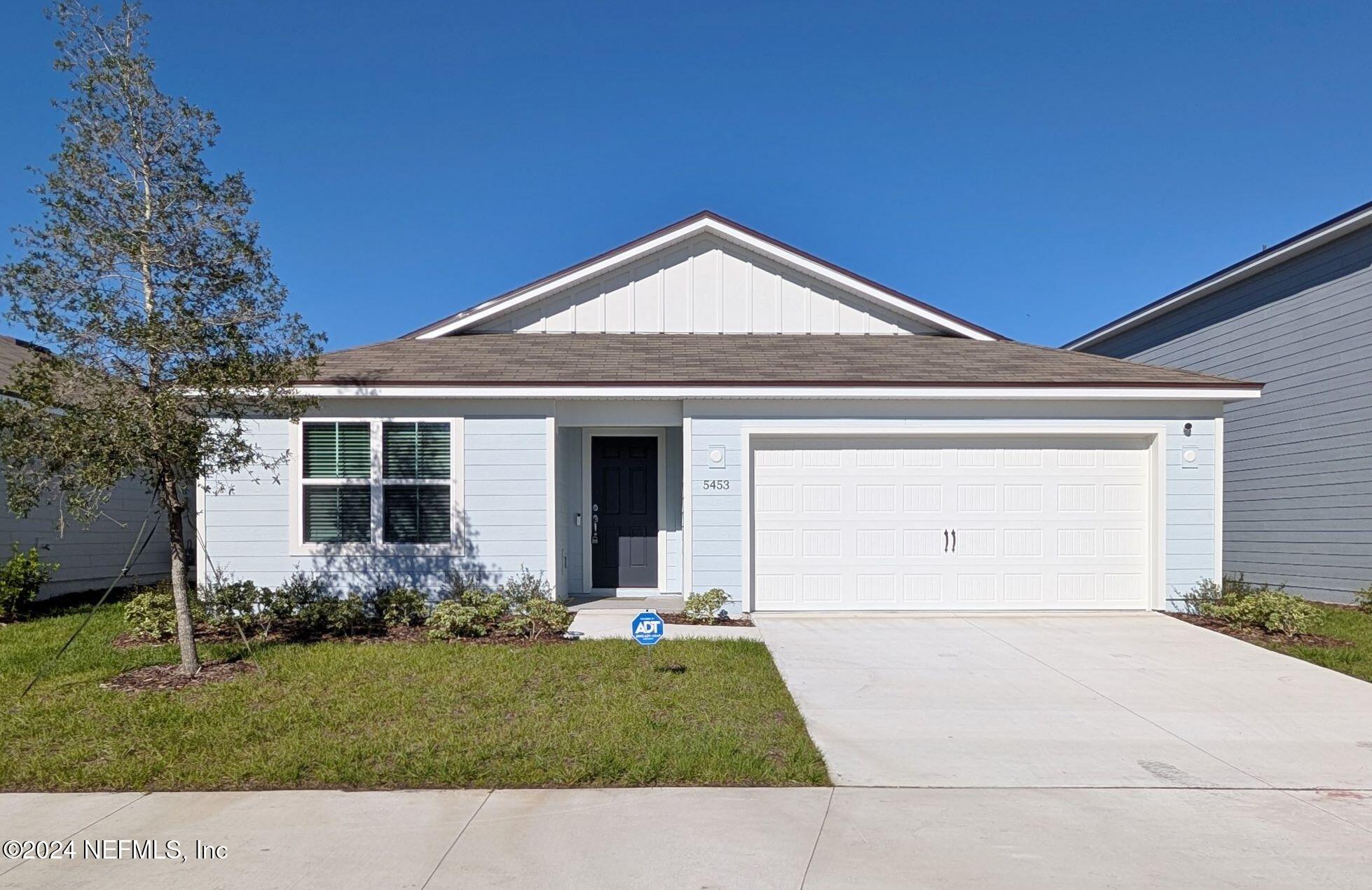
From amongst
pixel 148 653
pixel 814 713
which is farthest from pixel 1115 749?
pixel 148 653

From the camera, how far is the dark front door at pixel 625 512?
11.7 m

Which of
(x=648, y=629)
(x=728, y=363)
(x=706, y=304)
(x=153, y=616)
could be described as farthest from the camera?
(x=706, y=304)

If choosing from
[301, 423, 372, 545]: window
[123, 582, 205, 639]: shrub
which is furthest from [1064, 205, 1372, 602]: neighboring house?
[123, 582, 205, 639]: shrub

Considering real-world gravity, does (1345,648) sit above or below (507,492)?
below

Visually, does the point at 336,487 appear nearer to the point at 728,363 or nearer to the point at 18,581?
the point at 18,581

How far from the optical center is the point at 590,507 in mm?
11602

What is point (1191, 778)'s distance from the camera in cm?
512

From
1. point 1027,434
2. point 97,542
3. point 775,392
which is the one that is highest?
point 775,392

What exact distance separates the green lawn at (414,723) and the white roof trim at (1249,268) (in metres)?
10.4

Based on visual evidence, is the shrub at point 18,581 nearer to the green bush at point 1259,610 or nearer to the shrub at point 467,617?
the shrub at point 467,617

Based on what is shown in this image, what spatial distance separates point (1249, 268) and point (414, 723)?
14.0m

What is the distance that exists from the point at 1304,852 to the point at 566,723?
14.1 ft

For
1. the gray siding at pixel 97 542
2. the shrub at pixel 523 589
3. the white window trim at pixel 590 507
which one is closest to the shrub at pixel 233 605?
the gray siding at pixel 97 542

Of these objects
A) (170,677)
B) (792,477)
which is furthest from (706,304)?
(170,677)
